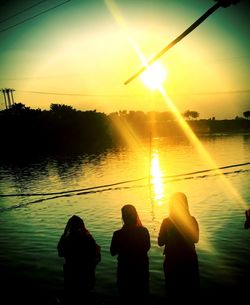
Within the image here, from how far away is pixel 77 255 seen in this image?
6488 mm

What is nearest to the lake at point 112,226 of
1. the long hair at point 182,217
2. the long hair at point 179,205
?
the long hair at point 182,217

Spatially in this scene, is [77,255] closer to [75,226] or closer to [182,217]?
[75,226]

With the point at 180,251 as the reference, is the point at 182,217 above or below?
above

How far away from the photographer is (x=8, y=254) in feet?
38.9

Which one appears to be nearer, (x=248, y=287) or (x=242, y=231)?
(x=248, y=287)

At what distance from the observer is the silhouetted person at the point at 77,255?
6402 mm

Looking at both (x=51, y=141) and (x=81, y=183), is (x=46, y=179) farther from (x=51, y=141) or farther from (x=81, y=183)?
(x=51, y=141)

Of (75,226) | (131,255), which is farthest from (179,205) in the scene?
(75,226)

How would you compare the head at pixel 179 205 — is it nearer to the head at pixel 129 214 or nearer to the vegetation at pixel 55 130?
the head at pixel 129 214

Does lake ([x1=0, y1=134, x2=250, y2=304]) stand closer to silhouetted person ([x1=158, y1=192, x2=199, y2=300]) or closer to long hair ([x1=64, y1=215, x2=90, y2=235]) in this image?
silhouetted person ([x1=158, y1=192, x2=199, y2=300])

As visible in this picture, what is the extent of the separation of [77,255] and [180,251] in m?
2.12

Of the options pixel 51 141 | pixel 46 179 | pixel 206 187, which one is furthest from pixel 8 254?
pixel 51 141

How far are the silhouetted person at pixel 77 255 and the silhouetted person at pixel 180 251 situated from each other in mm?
1583

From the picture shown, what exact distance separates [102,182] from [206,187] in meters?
10.8
